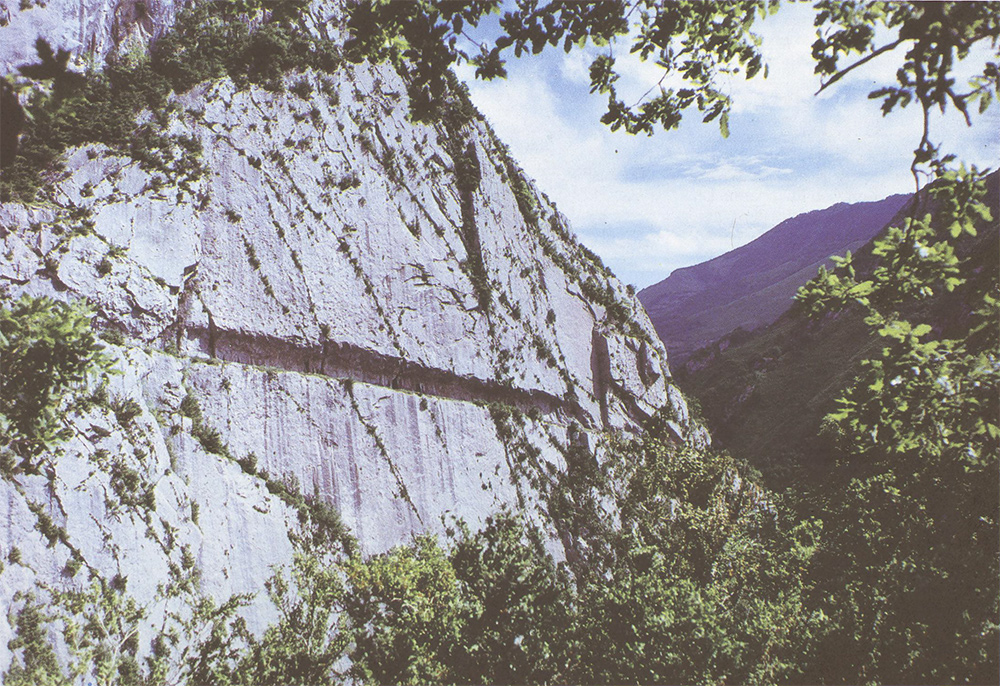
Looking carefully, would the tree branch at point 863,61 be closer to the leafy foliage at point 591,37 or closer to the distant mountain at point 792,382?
the leafy foliage at point 591,37

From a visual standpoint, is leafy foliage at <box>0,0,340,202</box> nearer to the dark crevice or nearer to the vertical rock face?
the vertical rock face

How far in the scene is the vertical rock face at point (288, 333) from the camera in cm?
2073

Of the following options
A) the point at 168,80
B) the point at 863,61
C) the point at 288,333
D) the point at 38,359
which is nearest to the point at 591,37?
the point at 863,61

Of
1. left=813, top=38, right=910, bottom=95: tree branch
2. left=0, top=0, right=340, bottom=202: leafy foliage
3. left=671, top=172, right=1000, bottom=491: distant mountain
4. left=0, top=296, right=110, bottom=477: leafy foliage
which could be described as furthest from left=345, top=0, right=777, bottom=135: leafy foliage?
left=671, top=172, right=1000, bottom=491: distant mountain

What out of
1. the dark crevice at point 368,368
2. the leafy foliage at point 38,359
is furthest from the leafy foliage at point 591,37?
the dark crevice at point 368,368

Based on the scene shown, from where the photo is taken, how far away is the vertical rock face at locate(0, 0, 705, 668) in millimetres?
20734

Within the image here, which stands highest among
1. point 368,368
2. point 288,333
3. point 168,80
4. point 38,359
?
point 168,80

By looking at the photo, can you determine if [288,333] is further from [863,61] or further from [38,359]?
[863,61]

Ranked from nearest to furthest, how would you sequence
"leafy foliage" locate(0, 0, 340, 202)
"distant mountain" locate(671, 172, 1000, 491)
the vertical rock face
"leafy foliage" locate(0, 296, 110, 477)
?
"leafy foliage" locate(0, 296, 110, 477) < the vertical rock face < "leafy foliage" locate(0, 0, 340, 202) < "distant mountain" locate(671, 172, 1000, 491)

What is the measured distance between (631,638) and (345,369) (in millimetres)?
17885

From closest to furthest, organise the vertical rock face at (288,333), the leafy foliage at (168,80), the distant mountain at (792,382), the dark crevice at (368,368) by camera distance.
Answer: the vertical rock face at (288,333)
the leafy foliage at (168,80)
the dark crevice at (368,368)
the distant mountain at (792,382)

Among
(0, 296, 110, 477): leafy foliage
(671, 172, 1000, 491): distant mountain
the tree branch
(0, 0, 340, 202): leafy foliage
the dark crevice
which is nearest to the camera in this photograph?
the tree branch

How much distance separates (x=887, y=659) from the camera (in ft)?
66.5

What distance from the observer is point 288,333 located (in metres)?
27.8
